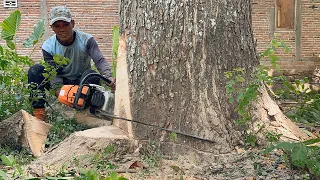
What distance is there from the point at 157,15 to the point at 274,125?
1.24m

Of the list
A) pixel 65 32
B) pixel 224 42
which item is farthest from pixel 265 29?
pixel 224 42

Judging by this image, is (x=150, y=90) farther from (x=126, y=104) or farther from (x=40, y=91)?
(x=40, y=91)

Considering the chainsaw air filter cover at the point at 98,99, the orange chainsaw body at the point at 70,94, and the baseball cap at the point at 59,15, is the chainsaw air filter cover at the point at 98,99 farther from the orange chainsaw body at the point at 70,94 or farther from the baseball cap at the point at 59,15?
the baseball cap at the point at 59,15

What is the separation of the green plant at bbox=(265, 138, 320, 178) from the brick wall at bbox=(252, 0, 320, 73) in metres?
10.9

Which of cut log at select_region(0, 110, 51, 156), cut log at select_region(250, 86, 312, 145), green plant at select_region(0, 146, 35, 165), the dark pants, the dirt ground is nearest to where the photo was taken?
the dirt ground

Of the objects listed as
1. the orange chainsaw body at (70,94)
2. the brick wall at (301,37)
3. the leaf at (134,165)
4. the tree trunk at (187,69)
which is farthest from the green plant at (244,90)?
the brick wall at (301,37)

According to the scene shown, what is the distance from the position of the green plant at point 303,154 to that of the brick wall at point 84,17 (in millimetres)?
10586

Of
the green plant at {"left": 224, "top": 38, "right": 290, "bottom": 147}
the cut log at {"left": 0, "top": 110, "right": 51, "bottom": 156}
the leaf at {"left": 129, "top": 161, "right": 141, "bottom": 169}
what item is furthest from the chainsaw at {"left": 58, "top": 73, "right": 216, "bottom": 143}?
the green plant at {"left": 224, "top": 38, "right": 290, "bottom": 147}

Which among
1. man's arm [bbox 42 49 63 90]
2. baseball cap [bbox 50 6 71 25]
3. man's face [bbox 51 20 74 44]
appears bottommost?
man's arm [bbox 42 49 63 90]

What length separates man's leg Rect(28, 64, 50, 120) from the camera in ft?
17.0

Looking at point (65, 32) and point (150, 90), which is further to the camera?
point (65, 32)

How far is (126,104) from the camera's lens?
400 centimetres

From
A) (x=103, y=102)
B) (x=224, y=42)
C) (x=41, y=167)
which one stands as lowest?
(x=41, y=167)

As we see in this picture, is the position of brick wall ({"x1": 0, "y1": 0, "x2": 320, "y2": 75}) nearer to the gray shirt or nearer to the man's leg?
the gray shirt
